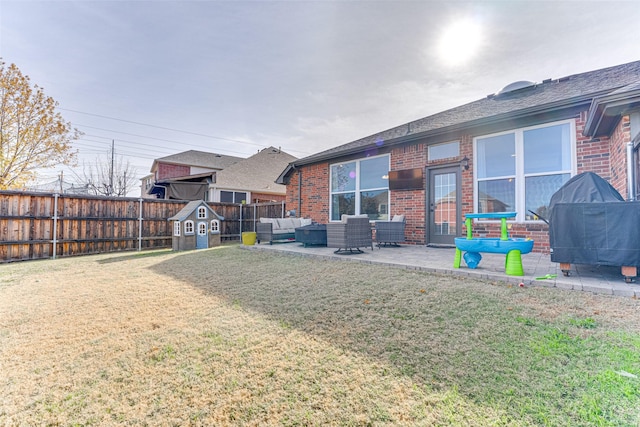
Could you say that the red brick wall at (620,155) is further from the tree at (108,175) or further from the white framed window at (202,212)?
the tree at (108,175)

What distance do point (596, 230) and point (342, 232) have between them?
156 inches

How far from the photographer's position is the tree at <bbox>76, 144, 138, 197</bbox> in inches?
966

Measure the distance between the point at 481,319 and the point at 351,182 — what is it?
23.3 ft

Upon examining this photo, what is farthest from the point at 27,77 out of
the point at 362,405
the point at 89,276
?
the point at 362,405

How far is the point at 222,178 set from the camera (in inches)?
658

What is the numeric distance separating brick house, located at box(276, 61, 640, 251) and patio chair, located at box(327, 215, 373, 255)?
196 centimetres

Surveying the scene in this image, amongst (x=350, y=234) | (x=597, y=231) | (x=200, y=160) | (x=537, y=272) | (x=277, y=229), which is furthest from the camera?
(x=200, y=160)

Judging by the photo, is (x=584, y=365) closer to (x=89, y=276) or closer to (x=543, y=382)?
(x=543, y=382)

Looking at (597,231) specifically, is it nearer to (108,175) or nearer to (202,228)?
(202,228)

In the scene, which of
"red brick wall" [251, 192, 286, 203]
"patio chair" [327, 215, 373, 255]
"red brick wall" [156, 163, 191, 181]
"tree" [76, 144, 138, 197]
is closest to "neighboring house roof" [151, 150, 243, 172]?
"red brick wall" [156, 163, 191, 181]

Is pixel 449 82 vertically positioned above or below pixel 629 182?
above

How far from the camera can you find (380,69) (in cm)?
909

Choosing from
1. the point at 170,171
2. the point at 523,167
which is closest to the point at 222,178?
the point at 170,171

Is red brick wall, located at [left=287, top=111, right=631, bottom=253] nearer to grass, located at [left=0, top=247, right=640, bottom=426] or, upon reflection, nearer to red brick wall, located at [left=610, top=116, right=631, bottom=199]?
red brick wall, located at [left=610, top=116, right=631, bottom=199]
